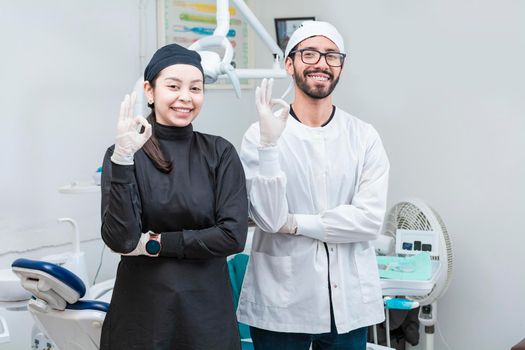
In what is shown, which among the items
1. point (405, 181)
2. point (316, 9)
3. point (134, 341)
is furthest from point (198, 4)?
point (134, 341)

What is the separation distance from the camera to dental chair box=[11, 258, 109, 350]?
1.66 metres

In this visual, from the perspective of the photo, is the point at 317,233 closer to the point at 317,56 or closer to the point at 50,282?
the point at 317,56

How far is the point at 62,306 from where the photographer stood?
69.2 inches

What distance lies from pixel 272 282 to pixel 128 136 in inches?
23.0

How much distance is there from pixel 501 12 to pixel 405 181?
815 mm

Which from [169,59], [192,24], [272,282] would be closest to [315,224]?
[272,282]

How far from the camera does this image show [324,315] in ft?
5.58

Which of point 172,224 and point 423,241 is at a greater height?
point 172,224

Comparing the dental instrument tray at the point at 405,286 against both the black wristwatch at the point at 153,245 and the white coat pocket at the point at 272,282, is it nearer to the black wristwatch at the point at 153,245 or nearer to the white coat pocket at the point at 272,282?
the white coat pocket at the point at 272,282

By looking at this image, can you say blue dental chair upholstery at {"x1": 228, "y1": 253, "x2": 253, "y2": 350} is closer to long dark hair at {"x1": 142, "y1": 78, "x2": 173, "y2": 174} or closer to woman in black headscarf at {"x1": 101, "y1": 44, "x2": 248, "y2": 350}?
woman in black headscarf at {"x1": 101, "y1": 44, "x2": 248, "y2": 350}

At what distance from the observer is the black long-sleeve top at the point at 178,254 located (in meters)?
1.45

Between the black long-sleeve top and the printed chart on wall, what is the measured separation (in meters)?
1.67

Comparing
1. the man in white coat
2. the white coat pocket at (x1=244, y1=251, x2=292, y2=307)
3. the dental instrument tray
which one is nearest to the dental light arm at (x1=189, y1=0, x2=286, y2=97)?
the man in white coat

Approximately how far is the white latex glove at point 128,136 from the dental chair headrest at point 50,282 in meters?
0.43
